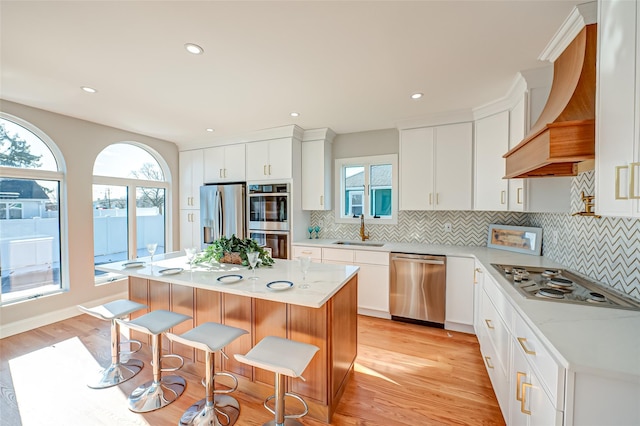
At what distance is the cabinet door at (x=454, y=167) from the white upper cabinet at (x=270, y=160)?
203cm

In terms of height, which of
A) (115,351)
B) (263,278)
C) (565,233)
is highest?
(565,233)

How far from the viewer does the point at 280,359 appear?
1445 millimetres

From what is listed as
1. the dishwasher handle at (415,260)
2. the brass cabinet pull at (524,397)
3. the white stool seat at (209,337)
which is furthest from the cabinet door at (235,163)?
the brass cabinet pull at (524,397)

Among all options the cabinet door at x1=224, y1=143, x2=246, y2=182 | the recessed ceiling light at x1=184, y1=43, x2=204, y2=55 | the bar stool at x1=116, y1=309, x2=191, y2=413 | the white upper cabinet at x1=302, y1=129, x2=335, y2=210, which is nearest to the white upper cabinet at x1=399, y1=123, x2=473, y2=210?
the white upper cabinet at x1=302, y1=129, x2=335, y2=210

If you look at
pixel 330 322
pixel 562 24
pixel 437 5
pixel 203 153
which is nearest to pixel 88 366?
pixel 330 322

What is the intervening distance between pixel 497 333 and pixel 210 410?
6.78 ft

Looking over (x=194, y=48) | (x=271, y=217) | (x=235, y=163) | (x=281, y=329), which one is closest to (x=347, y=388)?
(x=281, y=329)

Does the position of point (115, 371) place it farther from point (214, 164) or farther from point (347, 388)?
point (214, 164)

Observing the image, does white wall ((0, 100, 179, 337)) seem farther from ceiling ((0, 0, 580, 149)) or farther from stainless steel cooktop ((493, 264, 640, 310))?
stainless steel cooktop ((493, 264, 640, 310))

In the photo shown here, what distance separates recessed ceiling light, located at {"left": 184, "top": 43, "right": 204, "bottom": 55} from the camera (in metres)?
1.86

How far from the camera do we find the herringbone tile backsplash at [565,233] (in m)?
1.58

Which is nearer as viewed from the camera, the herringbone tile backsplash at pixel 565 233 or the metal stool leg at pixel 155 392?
the herringbone tile backsplash at pixel 565 233

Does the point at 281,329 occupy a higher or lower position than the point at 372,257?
lower

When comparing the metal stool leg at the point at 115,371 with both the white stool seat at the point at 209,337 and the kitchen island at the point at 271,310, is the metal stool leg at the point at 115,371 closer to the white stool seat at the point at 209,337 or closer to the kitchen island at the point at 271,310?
the kitchen island at the point at 271,310
